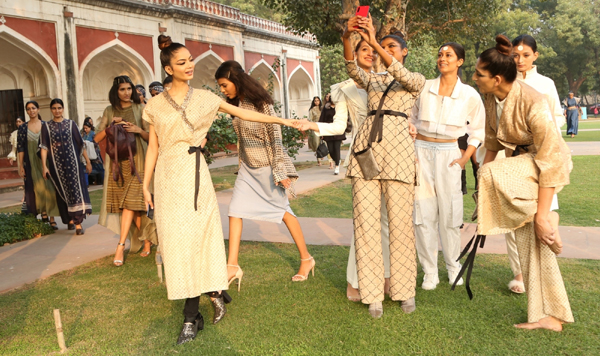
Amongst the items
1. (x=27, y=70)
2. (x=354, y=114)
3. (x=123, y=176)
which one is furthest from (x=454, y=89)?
(x=27, y=70)

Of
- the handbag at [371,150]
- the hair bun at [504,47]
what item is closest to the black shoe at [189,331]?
the handbag at [371,150]

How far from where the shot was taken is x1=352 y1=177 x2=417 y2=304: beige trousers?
3.74m

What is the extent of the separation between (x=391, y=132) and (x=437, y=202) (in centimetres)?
84

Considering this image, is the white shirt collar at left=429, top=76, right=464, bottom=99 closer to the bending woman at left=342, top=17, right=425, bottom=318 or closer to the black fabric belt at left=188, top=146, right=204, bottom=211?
the bending woman at left=342, top=17, right=425, bottom=318

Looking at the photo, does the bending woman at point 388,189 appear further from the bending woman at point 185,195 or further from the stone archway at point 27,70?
the stone archway at point 27,70

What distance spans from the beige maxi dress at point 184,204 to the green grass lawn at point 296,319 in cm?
39

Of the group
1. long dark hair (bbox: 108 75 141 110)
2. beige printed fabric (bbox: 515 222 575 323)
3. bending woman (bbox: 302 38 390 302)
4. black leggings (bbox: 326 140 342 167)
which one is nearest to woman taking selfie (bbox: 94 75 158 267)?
long dark hair (bbox: 108 75 141 110)

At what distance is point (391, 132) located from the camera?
372 cm

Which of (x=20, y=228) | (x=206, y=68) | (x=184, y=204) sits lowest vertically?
(x=20, y=228)

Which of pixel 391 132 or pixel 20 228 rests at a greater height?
pixel 391 132

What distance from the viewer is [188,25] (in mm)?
18562

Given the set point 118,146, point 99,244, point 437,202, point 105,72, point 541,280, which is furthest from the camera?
point 105,72

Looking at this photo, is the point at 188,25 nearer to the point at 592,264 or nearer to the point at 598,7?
the point at 592,264

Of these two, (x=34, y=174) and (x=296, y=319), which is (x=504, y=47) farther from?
(x=34, y=174)
